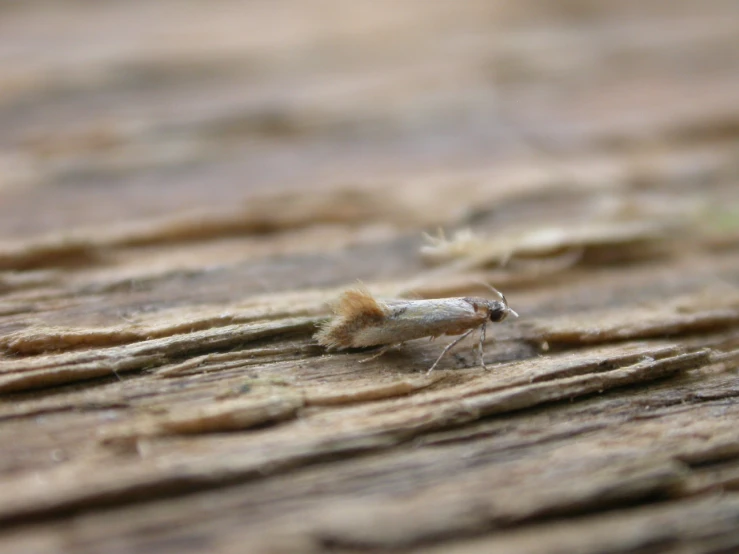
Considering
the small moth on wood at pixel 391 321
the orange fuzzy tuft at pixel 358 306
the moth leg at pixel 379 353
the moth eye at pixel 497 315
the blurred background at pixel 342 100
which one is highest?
the blurred background at pixel 342 100

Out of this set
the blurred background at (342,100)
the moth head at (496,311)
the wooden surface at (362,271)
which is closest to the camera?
the wooden surface at (362,271)

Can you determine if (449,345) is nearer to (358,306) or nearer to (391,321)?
(391,321)

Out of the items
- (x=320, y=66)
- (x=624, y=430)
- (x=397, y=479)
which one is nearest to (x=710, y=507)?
(x=624, y=430)

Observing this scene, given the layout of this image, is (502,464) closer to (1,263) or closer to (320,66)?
(1,263)

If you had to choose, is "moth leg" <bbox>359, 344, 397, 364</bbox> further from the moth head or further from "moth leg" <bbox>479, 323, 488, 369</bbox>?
the moth head

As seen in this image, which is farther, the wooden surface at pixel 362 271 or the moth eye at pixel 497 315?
the moth eye at pixel 497 315

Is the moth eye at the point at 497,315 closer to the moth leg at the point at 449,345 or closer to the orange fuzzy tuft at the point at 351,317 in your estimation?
the moth leg at the point at 449,345

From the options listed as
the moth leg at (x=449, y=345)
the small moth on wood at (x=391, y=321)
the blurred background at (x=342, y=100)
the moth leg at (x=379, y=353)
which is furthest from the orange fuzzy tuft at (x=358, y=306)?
the blurred background at (x=342, y=100)
